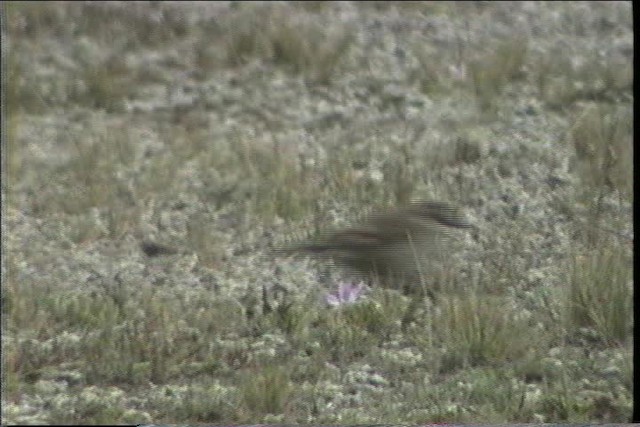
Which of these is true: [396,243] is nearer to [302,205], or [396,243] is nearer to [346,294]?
[346,294]

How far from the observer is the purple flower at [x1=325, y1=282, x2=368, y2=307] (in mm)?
3334

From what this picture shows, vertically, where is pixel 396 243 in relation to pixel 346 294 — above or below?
above

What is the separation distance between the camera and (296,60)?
397 centimetres

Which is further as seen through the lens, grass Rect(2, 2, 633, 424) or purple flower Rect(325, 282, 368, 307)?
purple flower Rect(325, 282, 368, 307)

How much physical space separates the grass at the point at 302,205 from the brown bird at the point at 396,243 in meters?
0.05

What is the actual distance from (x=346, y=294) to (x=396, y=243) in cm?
20

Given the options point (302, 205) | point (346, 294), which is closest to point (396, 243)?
point (346, 294)

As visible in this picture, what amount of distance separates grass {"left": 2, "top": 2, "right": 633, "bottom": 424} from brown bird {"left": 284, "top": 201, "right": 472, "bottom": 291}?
50 mm

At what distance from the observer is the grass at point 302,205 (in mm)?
3176

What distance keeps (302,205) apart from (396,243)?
0.35 m

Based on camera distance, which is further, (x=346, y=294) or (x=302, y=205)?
(x=302, y=205)

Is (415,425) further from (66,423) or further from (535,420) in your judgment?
(66,423)

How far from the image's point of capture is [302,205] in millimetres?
3576

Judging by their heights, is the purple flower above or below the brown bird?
below
